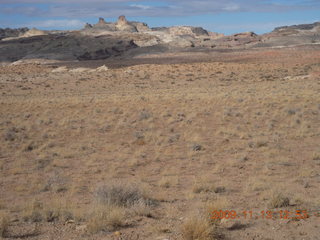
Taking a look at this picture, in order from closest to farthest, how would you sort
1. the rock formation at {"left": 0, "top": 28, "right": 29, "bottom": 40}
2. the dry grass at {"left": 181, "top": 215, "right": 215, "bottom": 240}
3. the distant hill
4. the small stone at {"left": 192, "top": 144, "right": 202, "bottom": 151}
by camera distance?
the dry grass at {"left": 181, "top": 215, "right": 215, "bottom": 240} → the small stone at {"left": 192, "top": 144, "right": 202, "bottom": 151} → the distant hill → the rock formation at {"left": 0, "top": 28, "right": 29, "bottom": 40}

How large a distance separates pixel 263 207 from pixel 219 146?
246 inches

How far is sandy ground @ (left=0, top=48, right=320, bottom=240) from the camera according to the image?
19.5 ft

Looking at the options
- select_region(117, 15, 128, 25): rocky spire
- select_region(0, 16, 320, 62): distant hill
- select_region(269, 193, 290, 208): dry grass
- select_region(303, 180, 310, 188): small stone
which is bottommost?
select_region(303, 180, 310, 188): small stone

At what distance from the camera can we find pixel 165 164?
11.2 meters

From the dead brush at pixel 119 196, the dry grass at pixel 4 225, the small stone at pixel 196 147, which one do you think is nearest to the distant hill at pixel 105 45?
the small stone at pixel 196 147

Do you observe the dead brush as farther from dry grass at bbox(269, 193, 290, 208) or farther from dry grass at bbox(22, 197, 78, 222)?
dry grass at bbox(269, 193, 290, 208)

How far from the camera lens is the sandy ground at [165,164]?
595 centimetres

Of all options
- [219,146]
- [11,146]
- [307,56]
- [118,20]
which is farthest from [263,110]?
[118,20]

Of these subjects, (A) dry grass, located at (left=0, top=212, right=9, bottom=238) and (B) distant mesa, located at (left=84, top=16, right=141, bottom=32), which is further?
(B) distant mesa, located at (left=84, top=16, right=141, bottom=32)

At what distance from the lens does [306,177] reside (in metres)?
9.35

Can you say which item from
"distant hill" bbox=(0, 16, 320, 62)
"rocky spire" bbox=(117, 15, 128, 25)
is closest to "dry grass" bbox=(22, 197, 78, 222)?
"distant hill" bbox=(0, 16, 320, 62)

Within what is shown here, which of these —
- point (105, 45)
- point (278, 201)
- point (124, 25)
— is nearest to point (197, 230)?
point (278, 201)

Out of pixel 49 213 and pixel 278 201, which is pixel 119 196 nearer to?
pixel 49 213

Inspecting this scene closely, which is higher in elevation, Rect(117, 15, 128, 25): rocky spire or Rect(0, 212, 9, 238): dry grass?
Rect(117, 15, 128, 25): rocky spire
